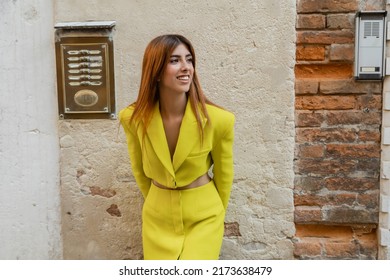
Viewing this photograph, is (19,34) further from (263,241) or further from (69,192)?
(263,241)

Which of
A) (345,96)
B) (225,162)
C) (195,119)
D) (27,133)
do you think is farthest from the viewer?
(27,133)

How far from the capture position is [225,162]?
8.41ft

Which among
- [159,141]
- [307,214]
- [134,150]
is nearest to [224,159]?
[159,141]

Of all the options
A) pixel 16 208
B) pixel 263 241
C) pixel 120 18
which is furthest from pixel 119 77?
pixel 263 241

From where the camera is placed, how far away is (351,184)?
3.02 m

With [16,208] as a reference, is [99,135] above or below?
above

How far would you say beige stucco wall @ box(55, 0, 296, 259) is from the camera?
2.97 meters

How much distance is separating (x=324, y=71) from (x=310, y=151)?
54 centimetres

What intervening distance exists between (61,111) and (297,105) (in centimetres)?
162

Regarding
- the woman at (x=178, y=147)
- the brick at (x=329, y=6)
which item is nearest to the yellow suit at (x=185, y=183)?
the woman at (x=178, y=147)

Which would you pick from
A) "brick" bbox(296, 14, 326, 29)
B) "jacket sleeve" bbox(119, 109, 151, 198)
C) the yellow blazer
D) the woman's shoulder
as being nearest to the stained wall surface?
"jacket sleeve" bbox(119, 109, 151, 198)

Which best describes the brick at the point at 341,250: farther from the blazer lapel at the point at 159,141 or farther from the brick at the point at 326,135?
the blazer lapel at the point at 159,141

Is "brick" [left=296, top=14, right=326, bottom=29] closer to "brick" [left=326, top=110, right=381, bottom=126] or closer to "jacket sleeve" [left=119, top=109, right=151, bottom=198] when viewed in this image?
"brick" [left=326, top=110, right=381, bottom=126]

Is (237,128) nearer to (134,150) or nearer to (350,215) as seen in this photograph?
(134,150)
